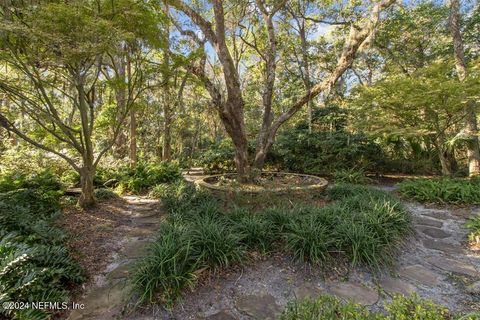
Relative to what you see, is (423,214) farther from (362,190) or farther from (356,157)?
(356,157)

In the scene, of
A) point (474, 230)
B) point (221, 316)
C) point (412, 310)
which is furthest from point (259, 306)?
point (474, 230)

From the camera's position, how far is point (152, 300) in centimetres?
194

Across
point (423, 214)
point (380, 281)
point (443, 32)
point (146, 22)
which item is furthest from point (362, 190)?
point (443, 32)

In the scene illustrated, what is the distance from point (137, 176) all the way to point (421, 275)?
5703 millimetres

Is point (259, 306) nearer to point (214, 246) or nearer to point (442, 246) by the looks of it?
point (214, 246)

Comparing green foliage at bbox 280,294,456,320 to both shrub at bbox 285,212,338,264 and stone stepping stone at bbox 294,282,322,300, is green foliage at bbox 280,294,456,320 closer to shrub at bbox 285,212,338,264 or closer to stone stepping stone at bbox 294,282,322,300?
stone stepping stone at bbox 294,282,322,300

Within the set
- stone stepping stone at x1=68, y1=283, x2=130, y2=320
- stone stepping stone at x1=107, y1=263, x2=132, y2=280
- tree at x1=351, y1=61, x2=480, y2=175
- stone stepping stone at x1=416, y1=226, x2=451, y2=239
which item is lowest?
stone stepping stone at x1=68, y1=283, x2=130, y2=320

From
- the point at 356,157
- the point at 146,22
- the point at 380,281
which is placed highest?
the point at 146,22

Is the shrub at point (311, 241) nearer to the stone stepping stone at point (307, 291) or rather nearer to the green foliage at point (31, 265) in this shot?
→ the stone stepping stone at point (307, 291)

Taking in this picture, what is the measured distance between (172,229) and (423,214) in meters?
3.94

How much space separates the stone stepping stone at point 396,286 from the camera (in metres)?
2.17

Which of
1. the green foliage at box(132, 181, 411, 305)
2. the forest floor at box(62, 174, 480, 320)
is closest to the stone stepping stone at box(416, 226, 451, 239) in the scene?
the forest floor at box(62, 174, 480, 320)

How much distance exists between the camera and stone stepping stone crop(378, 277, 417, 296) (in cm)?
217

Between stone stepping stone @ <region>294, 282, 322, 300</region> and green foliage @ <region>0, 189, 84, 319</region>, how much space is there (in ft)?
6.04
